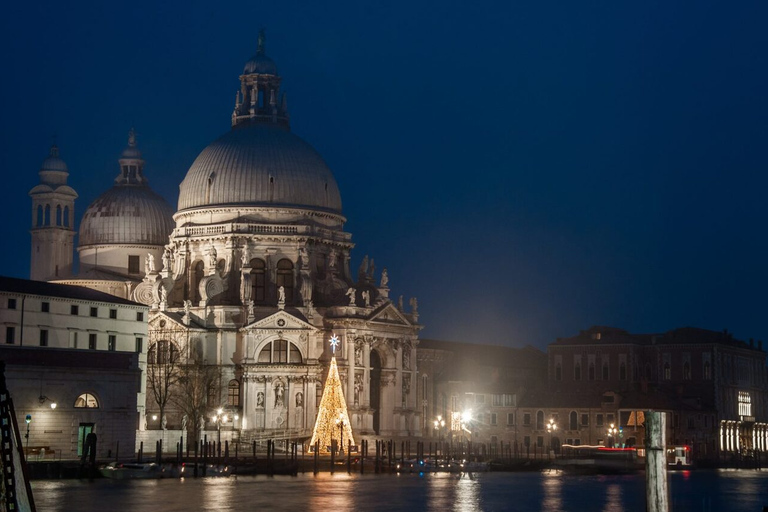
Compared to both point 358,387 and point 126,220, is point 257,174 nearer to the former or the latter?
point 126,220

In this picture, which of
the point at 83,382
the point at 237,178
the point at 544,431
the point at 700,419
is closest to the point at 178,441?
the point at 83,382

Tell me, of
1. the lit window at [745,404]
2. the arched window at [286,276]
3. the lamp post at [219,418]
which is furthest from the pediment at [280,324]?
the lit window at [745,404]

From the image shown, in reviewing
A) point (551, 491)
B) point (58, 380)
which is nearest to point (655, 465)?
point (551, 491)

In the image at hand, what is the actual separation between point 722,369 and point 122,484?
211 feet

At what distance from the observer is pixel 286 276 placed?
94.1 m

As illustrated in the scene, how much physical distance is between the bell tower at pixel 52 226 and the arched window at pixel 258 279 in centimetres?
1437

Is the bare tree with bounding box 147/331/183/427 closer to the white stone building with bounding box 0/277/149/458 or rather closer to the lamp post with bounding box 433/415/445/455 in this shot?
the white stone building with bounding box 0/277/149/458

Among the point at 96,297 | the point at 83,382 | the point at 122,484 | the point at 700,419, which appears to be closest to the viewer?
the point at 122,484

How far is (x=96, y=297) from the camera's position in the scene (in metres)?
76.9

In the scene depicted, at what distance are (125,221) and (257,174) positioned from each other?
11.9 meters

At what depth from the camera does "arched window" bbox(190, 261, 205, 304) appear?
308 feet

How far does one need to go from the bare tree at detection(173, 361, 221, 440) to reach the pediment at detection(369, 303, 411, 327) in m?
10.7

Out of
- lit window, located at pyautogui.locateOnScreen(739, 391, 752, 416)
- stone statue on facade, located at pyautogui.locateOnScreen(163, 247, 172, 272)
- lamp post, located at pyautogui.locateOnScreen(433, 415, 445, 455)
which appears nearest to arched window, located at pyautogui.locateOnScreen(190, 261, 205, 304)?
stone statue on facade, located at pyautogui.locateOnScreen(163, 247, 172, 272)

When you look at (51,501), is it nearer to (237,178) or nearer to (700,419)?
(237,178)
